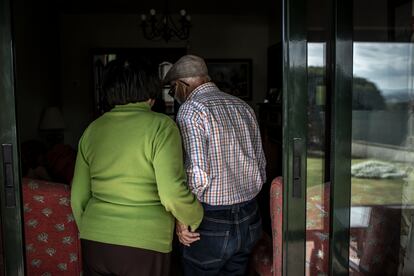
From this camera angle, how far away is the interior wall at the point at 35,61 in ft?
13.7

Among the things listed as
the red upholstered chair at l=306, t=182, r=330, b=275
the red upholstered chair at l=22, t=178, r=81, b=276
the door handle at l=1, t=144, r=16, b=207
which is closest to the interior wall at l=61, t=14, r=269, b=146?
the red upholstered chair at l=22, t=178, r=81, b=276

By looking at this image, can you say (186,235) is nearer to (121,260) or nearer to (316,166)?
(121,260)

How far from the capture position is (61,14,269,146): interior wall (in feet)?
22.1

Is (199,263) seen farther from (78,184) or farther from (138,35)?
(138,35)

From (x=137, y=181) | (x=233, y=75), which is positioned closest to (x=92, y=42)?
(x=233, y=75)

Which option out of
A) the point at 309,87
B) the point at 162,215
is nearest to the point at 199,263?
the point at 162,215

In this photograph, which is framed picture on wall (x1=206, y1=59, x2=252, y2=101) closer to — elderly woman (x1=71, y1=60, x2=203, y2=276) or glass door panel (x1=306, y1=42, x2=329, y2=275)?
glass door panel (x1=306, y1=42, x2=329, y2=275)

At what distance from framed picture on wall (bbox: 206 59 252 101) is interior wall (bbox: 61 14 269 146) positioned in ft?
0.52

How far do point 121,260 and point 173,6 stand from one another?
199 inches

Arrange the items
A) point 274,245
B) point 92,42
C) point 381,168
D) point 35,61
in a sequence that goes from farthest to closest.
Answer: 1. point 92,42
2. point 35,61
3. point 381,168
4. point 274,245

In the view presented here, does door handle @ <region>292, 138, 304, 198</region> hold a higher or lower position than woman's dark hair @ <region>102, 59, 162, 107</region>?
lower

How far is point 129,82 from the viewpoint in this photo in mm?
1600

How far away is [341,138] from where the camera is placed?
6.28 feet

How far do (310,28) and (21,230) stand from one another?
1.50 meters
